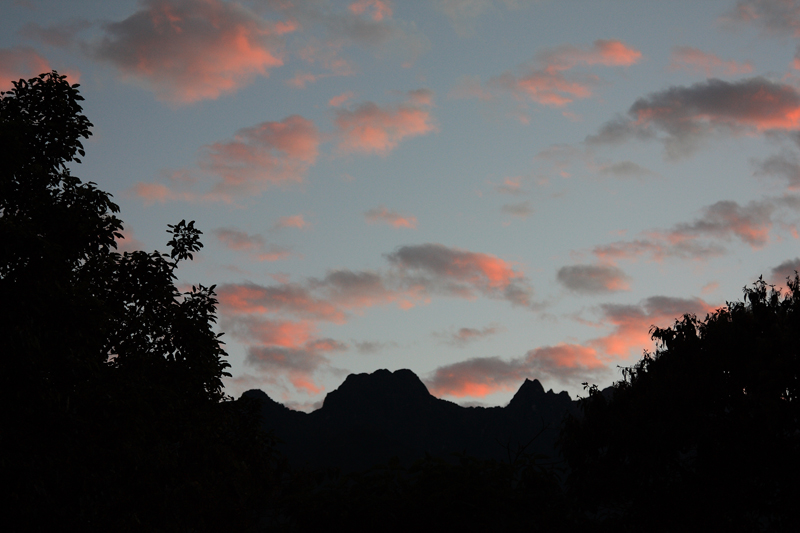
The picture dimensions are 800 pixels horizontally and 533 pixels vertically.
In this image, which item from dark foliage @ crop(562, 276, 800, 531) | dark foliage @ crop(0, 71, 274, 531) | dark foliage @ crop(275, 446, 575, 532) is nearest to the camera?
dark foliage @ crop(0, 71, 274, 531)

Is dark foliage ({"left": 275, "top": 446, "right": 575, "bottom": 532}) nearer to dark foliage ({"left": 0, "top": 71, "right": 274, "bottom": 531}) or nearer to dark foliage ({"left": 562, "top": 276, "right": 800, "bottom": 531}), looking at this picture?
dark foliage ({"left": 0, "top": 71, "right": 274, "bottom": 531})

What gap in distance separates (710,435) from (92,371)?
64.0ft

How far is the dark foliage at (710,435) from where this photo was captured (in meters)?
21.8

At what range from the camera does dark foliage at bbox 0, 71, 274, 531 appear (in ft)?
43.9

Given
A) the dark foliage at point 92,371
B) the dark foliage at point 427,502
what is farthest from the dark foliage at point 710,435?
the dark foliage at point 92,371

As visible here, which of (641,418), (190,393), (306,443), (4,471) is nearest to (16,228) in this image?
(4,471)

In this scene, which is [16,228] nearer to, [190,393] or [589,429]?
[190,393]

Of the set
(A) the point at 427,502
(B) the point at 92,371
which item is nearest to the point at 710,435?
(A) the point at 427,502

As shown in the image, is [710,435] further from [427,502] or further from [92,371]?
[92,371]

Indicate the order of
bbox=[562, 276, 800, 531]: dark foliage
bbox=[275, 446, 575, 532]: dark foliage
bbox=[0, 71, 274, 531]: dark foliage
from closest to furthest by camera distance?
bbox=[0, 71, 274, 531]: dark foliage → bbox=[275, 446, 575, 532]: dark foliage → bbox=[562, 276, 800, 531]: dark foliage

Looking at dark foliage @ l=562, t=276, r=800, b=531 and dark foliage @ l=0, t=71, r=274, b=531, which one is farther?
dark foliage @ l=562, t=276, r=800, b=531

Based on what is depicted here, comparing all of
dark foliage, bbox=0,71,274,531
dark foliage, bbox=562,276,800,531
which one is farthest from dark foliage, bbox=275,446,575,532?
dark foliage, bbox=562,276,800,531

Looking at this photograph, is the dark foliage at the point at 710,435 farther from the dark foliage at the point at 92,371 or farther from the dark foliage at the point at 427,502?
the dark foliage at the point at 92,371

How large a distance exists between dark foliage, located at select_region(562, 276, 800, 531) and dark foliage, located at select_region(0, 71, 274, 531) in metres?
12.3
